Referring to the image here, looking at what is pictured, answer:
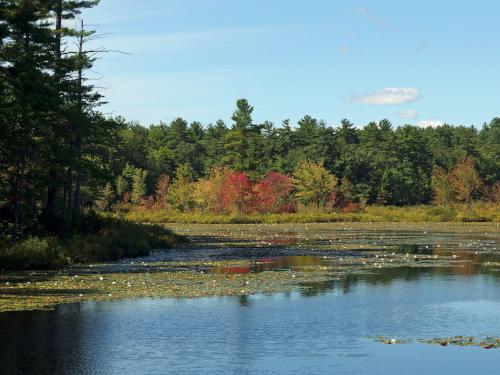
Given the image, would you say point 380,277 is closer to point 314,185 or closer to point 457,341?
point 457,341

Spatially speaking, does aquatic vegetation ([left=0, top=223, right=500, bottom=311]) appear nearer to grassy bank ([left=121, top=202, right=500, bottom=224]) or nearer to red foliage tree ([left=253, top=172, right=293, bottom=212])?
grassy bank ([left=121, top=202, right=500, bottom=224])

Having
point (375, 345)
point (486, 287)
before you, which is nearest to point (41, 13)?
point (486, 287)

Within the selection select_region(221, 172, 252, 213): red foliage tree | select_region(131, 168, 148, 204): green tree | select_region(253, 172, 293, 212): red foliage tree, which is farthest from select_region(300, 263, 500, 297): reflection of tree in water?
select_region(131, 168, 148, 204): green tree

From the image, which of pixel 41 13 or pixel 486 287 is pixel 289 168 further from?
pixel 486 287

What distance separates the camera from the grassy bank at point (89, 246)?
36.8 metres

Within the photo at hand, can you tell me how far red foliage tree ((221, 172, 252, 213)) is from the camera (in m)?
106

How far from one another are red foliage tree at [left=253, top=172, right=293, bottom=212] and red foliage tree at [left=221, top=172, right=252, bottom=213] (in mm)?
1409

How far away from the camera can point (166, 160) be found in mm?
144250

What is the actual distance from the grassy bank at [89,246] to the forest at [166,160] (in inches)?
74.3

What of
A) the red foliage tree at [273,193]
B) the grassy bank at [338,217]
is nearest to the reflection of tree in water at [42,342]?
the grassy bank at [338,217]

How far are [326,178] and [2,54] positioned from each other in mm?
80218

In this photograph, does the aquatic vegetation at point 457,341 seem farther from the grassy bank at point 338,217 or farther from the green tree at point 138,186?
the green tree at point 138,186

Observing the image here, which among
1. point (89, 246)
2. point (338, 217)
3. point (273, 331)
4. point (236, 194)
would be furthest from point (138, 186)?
point (273, 331)

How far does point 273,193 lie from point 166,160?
39.5m
